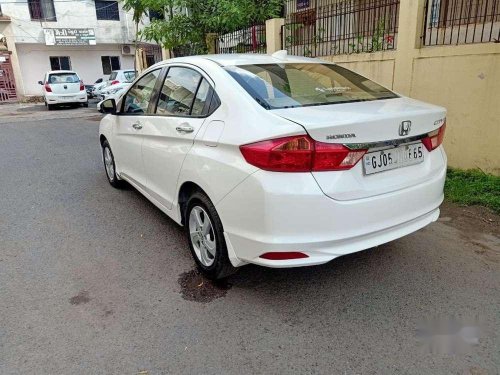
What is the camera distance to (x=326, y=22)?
24.5ft

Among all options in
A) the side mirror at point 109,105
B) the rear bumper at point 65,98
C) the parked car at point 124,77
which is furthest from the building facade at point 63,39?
the side mirror at point 109,105

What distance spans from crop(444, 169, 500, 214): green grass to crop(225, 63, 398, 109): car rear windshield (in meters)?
1.95

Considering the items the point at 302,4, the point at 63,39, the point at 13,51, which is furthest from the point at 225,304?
the point at 63,39

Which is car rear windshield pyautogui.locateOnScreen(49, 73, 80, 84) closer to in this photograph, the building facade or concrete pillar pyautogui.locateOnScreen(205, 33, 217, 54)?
the building facade

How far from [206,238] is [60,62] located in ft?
88.3

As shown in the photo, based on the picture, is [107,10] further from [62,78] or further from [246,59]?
[246,59]

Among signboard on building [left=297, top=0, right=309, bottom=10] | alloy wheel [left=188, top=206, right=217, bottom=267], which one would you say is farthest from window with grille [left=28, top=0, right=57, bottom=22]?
alloy wheel [left=188, top=206, right=217, bottom=267]

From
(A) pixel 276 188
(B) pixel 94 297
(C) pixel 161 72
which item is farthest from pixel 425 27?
(B) pixel 94 297

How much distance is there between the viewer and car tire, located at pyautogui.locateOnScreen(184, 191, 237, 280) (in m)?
2.85

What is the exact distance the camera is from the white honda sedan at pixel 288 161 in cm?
236

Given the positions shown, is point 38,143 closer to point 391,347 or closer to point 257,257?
point 257,257

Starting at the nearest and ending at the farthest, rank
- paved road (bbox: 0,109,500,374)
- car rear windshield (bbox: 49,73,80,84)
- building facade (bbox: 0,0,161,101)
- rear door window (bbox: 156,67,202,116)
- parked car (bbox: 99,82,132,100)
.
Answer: paved road (bbox: 0,109,500,374) < rear door window (bbox: 156,67,202,116) < parked car (bbox: 99,82,132,100) < car rear windshield (bbox: 49,73,80,84) < building facade (bbox: 0,0,161,101)

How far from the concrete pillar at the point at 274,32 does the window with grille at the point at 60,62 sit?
21852 mm

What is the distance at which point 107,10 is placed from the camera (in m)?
25.6
